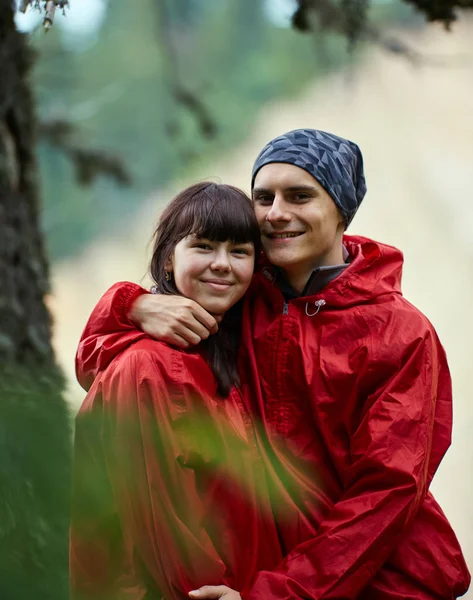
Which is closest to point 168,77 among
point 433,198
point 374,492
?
point 374,492

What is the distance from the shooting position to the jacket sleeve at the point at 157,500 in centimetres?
179

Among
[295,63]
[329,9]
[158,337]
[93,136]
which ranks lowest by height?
[158,337]

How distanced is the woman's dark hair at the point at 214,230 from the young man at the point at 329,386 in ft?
0.21

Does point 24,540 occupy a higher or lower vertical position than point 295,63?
lower

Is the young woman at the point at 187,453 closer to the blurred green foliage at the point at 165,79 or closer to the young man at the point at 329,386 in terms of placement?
the young man at the point at 329,386

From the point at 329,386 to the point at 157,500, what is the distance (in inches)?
21.6

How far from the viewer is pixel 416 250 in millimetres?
9258

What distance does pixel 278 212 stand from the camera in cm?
216

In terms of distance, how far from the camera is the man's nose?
2152 mm

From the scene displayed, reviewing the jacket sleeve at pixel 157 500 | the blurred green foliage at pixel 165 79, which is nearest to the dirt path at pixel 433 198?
the blurred green foliage at pixel 165 79

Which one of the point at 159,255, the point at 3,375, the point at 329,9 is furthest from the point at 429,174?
the point at 3,375

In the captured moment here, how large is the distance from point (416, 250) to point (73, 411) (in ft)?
28.5

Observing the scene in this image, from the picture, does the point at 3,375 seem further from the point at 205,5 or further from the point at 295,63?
the point at 295,63

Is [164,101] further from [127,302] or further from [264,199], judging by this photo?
[127,302]
